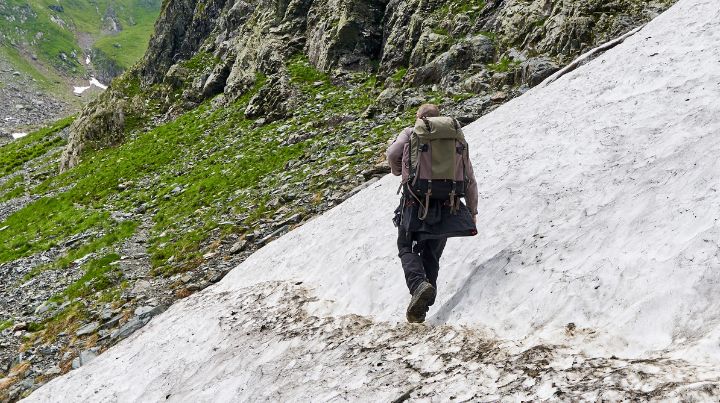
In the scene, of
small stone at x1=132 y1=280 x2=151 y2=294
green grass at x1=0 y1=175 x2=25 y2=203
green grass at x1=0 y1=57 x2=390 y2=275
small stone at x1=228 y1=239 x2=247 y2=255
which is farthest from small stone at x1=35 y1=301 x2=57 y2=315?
green grass at x1=0 y1=175 x2=25 y2=203

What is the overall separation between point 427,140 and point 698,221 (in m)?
4.12

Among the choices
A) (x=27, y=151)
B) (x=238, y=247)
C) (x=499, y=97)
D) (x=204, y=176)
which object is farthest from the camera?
(x=27, y=151)

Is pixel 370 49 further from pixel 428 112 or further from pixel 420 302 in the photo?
pixel 420 302

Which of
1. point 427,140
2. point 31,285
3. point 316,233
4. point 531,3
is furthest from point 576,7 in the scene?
point 31,285

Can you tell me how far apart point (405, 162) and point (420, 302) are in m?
2.38

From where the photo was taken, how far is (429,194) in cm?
809

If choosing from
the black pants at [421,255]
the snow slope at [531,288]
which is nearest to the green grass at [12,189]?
the snow slope at [531,288]

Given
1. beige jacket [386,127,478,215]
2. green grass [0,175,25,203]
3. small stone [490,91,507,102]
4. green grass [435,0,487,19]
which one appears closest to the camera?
beige jacket [386,127,478,215]

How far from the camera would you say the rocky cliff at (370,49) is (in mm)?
25156

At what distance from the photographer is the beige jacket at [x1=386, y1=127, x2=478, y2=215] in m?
8.41

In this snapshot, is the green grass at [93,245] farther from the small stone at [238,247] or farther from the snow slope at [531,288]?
the snow slope at [531,288]

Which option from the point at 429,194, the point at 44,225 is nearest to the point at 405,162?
the point at 429,194

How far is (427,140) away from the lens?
8094mm

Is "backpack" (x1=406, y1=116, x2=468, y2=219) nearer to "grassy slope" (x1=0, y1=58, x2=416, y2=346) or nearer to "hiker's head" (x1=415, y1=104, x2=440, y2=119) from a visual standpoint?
"hiker's head" (x1=415, y1=104, x2=440, y2=119)
